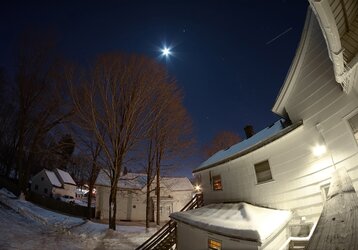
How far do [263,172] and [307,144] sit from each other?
2526 mm

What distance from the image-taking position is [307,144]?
724 centimetres

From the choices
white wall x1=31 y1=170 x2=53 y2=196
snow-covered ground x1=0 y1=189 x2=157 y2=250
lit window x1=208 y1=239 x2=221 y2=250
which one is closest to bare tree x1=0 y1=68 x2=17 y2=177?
white wall x1=31 y1=170 x2=53 y2=196

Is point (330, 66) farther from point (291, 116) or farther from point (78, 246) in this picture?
point (78, 246)

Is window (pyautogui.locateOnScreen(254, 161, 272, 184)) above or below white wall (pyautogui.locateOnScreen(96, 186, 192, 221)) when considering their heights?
above

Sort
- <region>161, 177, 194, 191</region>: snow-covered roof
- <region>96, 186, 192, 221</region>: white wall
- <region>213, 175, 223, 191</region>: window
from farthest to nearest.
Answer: <region>161, 177, 194, 191</region>: snow-covered roof, <region>96, 186, 192, 221</region>: white wall, <region>213, 175, 223, 191</region>: window

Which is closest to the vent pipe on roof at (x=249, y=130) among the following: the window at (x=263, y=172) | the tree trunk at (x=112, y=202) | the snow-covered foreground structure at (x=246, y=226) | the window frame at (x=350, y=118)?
the window at (x=263, y=172)

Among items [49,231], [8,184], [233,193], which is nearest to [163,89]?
[233,193]

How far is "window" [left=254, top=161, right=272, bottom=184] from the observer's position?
8.89 metres

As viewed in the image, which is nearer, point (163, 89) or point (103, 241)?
point (103, 241)

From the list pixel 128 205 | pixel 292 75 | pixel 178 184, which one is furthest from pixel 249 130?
pixel 128 205

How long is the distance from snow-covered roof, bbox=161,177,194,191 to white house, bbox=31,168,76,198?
28688 millimetres

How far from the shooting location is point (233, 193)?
10773 millimetres

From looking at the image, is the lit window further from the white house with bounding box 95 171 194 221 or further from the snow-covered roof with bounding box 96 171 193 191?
the snow-covered roof with bounding box 96 171 193 191

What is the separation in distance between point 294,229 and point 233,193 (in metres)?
3.89
